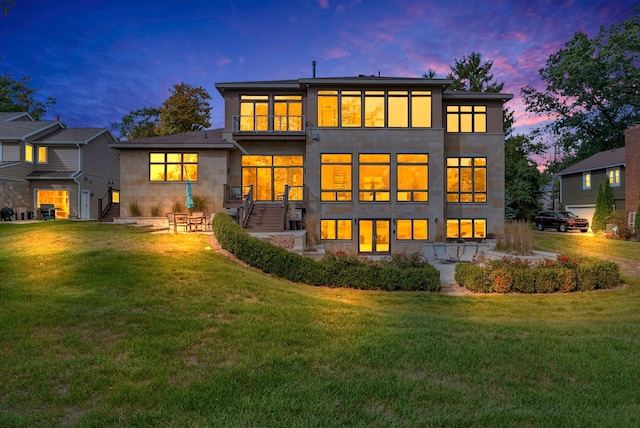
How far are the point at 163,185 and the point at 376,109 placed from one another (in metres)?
12.2

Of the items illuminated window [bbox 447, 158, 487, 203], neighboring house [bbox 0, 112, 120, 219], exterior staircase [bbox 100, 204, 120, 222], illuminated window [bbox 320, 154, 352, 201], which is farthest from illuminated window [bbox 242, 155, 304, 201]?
neighboring house [bbox 0, 112, 120, 219]

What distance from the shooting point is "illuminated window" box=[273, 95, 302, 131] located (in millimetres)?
20188

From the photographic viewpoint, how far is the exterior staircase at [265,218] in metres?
16.6

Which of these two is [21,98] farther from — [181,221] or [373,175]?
[373,175]

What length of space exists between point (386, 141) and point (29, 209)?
24.5 meters

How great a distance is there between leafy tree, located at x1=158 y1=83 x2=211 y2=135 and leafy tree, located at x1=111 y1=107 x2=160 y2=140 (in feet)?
20.7

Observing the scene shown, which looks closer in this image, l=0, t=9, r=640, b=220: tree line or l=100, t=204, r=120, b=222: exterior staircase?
l=100, t=204, r=120, b=222: exterior staircase

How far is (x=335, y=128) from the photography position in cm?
1945

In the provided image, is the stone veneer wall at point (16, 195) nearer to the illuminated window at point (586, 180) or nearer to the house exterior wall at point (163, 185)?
the house exterior wall at point (163, 185)

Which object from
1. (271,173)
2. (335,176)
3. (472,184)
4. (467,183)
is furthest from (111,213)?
(472,184)

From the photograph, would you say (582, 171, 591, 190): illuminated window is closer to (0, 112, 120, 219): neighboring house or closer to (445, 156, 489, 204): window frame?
(445, 156, 489, 204): window frame

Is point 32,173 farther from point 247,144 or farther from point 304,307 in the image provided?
point 304,307

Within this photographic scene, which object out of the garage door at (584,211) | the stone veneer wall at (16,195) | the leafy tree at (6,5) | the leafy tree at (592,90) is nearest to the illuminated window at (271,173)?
the leafy tree at (6,5)

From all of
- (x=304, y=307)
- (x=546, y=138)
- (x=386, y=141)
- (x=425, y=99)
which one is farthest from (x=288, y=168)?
(x=546, y=138)
